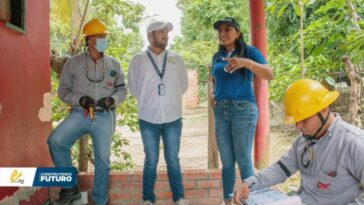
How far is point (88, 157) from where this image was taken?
623cm

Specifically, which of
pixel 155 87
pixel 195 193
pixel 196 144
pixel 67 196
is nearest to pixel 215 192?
pixel 195 193

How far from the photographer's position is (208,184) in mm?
4461

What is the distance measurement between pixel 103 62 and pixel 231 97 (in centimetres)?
142

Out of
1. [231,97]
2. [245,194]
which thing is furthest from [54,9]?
[245,194]

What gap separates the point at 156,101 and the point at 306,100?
194 cm

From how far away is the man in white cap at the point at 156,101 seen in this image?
390cm

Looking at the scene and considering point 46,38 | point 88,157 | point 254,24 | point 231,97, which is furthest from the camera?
point 88,157

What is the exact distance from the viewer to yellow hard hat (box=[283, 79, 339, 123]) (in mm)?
2199

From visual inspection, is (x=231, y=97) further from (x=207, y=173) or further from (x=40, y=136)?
(x=40, y=136)

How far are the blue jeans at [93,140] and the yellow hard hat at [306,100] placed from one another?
216 cm

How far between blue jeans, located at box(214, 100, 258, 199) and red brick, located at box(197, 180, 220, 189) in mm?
703

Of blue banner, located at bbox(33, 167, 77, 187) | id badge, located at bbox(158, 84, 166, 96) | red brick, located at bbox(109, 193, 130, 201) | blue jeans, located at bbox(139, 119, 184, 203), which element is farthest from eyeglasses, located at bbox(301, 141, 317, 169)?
red brick, located at bbox(109, 193, 130, 201)

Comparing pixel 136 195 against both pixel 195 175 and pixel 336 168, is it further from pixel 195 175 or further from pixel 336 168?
pixel 336 168

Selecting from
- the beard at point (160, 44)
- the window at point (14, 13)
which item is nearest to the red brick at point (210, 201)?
the beard at point (160, 44)
